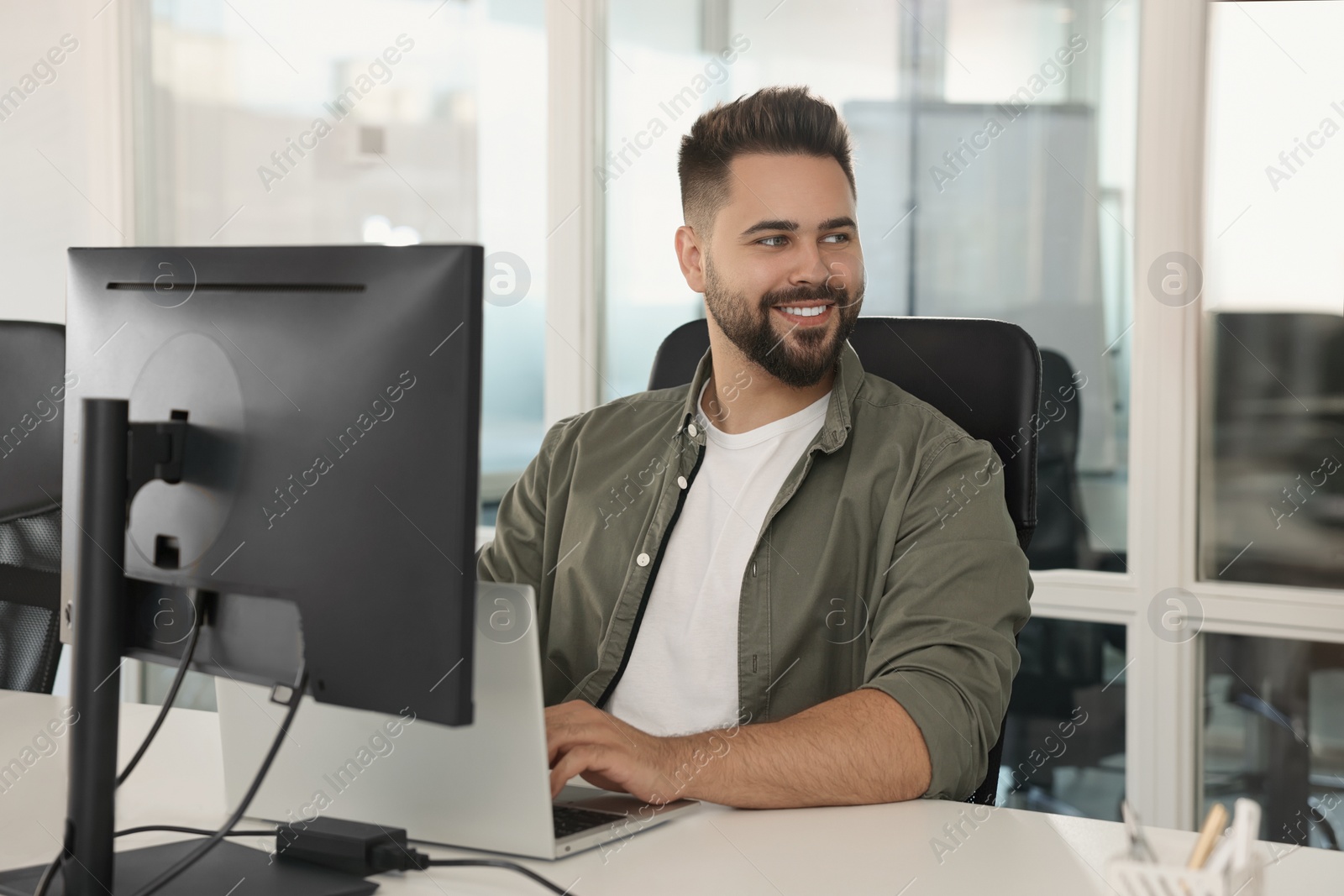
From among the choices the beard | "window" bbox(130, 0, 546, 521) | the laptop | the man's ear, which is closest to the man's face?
the beard

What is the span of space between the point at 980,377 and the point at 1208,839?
914mm

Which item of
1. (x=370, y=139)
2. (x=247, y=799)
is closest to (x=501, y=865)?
(x=247, y=799)

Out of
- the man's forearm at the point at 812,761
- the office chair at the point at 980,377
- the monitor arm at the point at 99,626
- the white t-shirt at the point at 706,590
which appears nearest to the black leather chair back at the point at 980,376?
the office chair at the point at 980,377

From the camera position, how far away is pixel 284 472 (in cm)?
90

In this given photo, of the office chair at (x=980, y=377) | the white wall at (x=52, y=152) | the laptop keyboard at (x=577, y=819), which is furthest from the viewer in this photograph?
the white wall at (x=52, y=152)

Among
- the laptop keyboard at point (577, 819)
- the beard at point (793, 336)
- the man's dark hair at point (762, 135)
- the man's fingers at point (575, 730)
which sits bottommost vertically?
the laptop keyboard at point (577, 819)

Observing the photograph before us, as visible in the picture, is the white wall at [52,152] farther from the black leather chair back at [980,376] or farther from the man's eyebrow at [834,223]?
the black leather chair back at [980,376]

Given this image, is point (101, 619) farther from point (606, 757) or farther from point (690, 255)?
point (690, 255)

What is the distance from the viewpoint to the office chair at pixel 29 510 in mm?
1682

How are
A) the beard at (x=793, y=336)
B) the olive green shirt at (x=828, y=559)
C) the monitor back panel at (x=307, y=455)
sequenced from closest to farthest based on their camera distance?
the monitor back panel at (x=307, y=455)
the olive green shirt at (x=828, y=559)
the beard at (x=793, y=336)

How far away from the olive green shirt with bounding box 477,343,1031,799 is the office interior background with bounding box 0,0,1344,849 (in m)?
0.90

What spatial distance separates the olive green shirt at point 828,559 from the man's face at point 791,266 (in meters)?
0.07

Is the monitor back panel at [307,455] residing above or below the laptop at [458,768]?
above

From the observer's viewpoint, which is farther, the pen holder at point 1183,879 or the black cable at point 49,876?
the black cable at point 49,876
